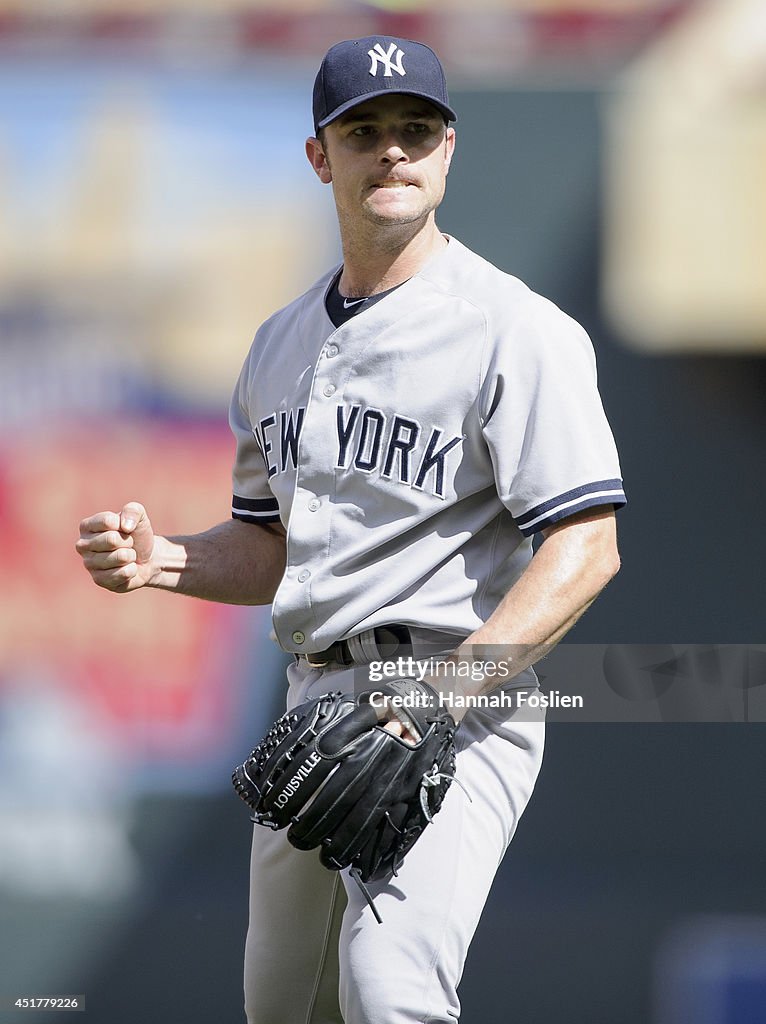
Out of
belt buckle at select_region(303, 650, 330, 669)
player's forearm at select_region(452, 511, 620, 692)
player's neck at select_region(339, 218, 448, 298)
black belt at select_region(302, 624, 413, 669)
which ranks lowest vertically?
belt buckle at select_region(303, 650, 330, 669)

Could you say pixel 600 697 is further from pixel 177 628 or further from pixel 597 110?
pixel 597 110

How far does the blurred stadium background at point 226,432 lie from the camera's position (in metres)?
3.37

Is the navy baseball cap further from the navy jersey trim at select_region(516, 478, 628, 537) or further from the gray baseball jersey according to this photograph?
the navy jersey trim at select_region(516, 478, 628, 537)

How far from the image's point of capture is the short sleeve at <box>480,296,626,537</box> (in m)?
2.11

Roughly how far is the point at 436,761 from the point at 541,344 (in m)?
0.67

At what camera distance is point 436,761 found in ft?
6.61

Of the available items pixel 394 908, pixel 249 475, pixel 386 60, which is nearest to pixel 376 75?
pixel 386 60

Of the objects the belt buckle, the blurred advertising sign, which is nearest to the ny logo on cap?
the belt buckle

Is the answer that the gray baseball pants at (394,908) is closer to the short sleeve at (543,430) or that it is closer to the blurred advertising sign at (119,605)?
the short sleeve at (543,430)

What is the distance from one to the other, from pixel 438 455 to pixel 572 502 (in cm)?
24

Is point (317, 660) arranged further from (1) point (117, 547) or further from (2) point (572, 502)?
(2) point (572, 502)

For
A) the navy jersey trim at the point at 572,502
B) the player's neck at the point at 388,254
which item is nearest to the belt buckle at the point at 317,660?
the navy jersey trim at the point at 572,502

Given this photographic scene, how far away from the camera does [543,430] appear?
2.12 metres

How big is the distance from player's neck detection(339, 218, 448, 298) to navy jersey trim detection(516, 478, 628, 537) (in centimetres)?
51
